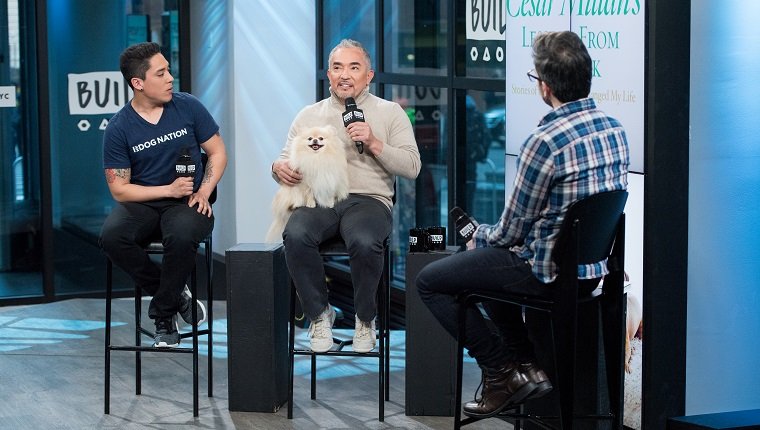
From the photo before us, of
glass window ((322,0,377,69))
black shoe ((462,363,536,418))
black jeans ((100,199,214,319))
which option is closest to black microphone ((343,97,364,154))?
black jeans ((100,199,214,319))

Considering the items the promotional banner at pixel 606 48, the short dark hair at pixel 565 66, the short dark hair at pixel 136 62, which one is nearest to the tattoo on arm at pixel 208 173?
the short dark hair at pixel 136 62

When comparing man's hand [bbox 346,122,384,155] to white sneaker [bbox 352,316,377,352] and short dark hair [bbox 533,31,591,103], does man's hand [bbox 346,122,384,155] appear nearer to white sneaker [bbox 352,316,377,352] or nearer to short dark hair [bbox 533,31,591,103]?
white sneaker [bbox 352,316,377,352]

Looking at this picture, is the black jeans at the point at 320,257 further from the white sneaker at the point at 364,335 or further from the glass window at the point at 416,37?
the glass window at the point at 416,37

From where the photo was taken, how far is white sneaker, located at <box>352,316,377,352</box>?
4227mm

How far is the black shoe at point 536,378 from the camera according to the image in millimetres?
3375

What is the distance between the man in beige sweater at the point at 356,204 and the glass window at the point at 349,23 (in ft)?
6.26

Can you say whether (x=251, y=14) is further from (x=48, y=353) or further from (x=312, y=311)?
(x=312, y=311)

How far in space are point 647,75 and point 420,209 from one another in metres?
2.62

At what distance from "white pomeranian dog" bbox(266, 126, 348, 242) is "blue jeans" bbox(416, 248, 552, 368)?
3.07ft

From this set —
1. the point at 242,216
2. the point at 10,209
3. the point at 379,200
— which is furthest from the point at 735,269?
the point at 10,209

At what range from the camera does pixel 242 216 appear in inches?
271

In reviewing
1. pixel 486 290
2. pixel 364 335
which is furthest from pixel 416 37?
pixel 486 290

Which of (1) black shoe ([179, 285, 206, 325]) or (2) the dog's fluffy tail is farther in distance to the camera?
(1) black shoe ([179, 285, 206, 325])

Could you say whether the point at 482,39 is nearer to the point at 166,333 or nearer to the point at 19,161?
the point at 166,333
